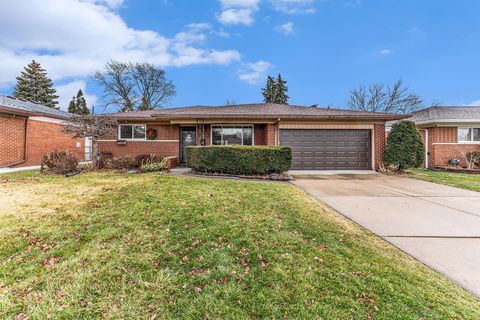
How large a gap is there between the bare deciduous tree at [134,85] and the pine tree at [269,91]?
13.6 m

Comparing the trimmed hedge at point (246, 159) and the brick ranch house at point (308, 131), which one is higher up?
the brick ranch house at point (308, 131)

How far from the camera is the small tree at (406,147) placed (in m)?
9.63

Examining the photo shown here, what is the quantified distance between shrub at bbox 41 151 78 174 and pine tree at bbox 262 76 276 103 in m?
27.7

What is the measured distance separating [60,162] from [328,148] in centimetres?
1169

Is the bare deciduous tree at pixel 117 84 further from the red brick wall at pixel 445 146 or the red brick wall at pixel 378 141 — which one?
the red brick wall at pixel 445 146

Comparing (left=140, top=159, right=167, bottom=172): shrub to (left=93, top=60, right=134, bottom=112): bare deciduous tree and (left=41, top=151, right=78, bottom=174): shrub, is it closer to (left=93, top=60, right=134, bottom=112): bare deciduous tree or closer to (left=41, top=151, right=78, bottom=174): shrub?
(left=41, top=151, right=78, bottom=174): shrub

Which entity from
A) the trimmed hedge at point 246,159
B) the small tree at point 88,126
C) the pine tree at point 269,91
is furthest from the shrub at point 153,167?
the pine tree at point 269,91

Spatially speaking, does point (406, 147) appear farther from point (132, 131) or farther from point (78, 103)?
point (78, 103)

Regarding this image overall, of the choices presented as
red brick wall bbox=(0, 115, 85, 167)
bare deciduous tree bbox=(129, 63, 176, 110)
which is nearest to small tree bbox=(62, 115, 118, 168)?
red brick wall bbox=(0, 115, 85, 167)

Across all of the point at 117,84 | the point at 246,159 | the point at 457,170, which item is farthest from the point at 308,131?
the point at 117,84

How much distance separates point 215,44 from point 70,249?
20.8 metres

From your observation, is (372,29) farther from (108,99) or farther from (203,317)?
(108,99)

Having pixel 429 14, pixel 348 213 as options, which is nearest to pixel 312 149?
pixel 348 213

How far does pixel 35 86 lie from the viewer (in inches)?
1305
